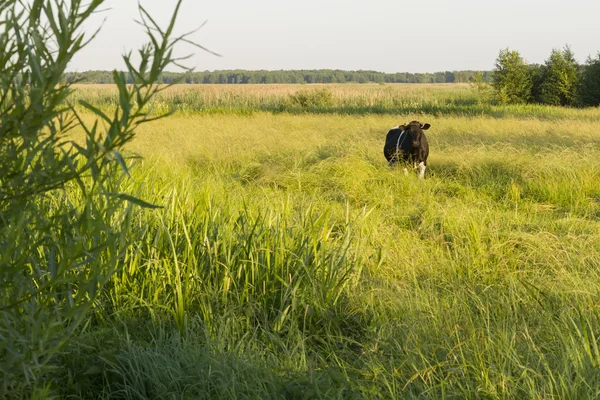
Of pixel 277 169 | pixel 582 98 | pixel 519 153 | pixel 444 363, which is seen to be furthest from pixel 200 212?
pixel 582 98

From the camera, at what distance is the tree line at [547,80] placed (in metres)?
31.7

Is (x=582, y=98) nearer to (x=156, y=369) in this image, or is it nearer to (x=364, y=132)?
(x=364, y=132)

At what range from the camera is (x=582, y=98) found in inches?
1235

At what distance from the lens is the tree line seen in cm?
3167

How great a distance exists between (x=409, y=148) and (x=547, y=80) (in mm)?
26435

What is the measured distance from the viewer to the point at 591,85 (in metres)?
30.9

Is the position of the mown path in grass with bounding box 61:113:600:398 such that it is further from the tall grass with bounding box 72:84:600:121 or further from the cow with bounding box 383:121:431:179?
the tall grass with bounding box 72:84:600:121

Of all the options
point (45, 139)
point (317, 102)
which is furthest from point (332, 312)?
point (317, 102)

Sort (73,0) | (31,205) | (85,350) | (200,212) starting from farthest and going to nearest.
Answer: (200,212), (85,350), (31,205), (73,0)

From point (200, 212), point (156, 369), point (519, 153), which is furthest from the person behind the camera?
point (519, 153)

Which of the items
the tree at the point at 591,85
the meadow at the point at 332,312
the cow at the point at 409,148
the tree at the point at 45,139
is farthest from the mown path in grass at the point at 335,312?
the tree at the point at 591,85

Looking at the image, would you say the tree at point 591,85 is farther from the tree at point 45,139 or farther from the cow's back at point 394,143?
the tree at point 45,139

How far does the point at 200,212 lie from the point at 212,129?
10922 millimetres

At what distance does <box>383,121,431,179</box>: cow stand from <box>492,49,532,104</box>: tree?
24.4 m
